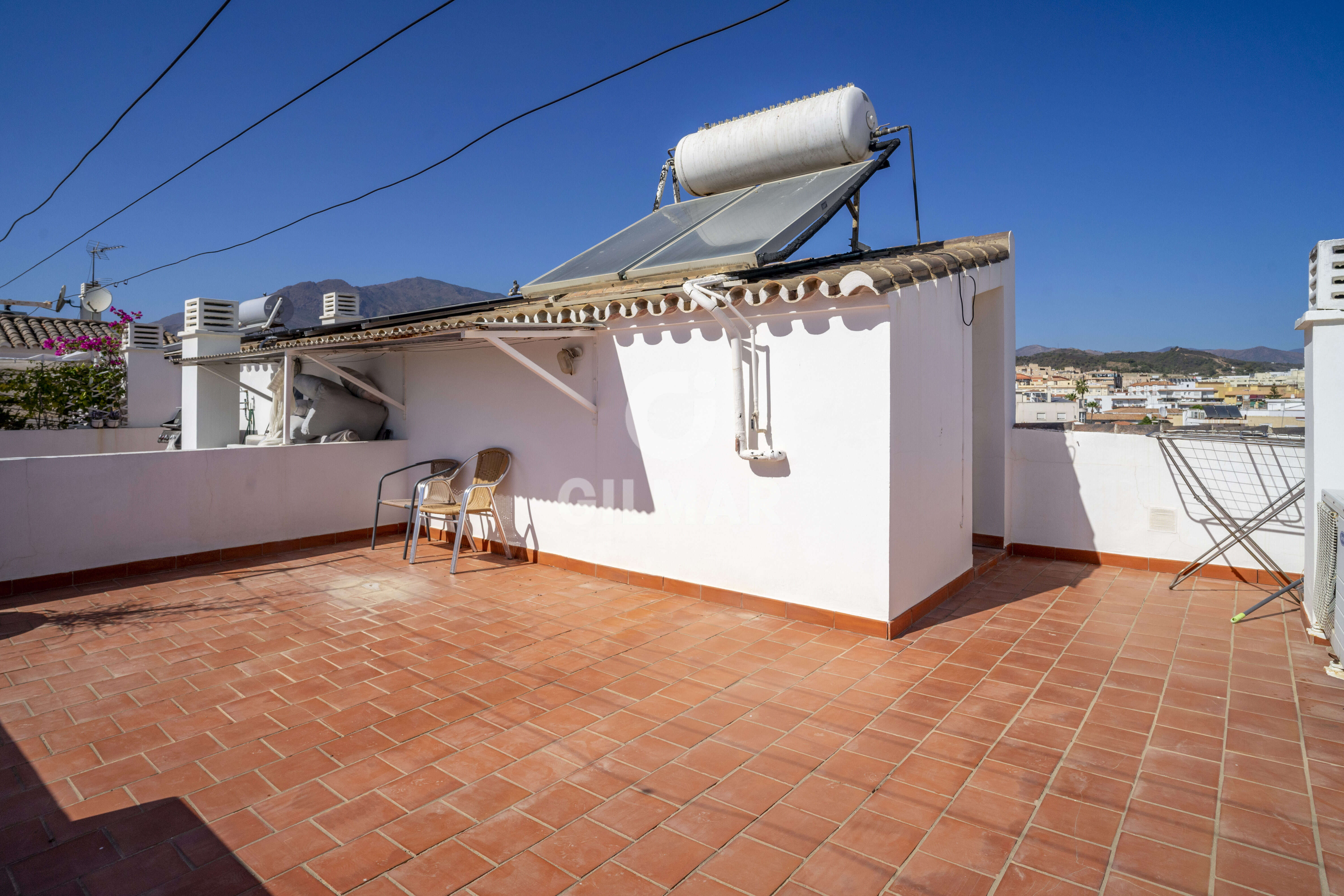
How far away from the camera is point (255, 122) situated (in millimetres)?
7754

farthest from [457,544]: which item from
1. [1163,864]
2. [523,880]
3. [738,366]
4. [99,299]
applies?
[99,299]

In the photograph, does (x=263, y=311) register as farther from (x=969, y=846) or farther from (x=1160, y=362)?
(x=1160, y=362)

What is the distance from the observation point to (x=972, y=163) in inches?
467

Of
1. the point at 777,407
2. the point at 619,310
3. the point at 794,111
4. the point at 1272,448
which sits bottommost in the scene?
the point at 1272,448

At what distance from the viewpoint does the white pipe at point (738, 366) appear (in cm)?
512

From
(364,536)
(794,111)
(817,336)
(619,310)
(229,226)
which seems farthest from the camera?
(229,226)

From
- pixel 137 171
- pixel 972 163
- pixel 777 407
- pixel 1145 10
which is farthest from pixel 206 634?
pixel 972 163

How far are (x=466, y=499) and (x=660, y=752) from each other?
4314mm

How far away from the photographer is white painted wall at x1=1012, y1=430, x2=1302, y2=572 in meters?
6.31

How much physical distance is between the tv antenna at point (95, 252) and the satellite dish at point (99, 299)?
12.1 meters

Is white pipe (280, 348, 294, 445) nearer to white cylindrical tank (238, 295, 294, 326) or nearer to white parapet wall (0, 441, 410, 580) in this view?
white parapet wall (0, 441, 410, 580)

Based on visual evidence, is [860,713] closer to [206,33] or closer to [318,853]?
[318,853]

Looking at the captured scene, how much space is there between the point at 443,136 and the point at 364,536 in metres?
5.56

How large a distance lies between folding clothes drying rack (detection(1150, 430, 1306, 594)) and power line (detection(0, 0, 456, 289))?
8.23 meters
